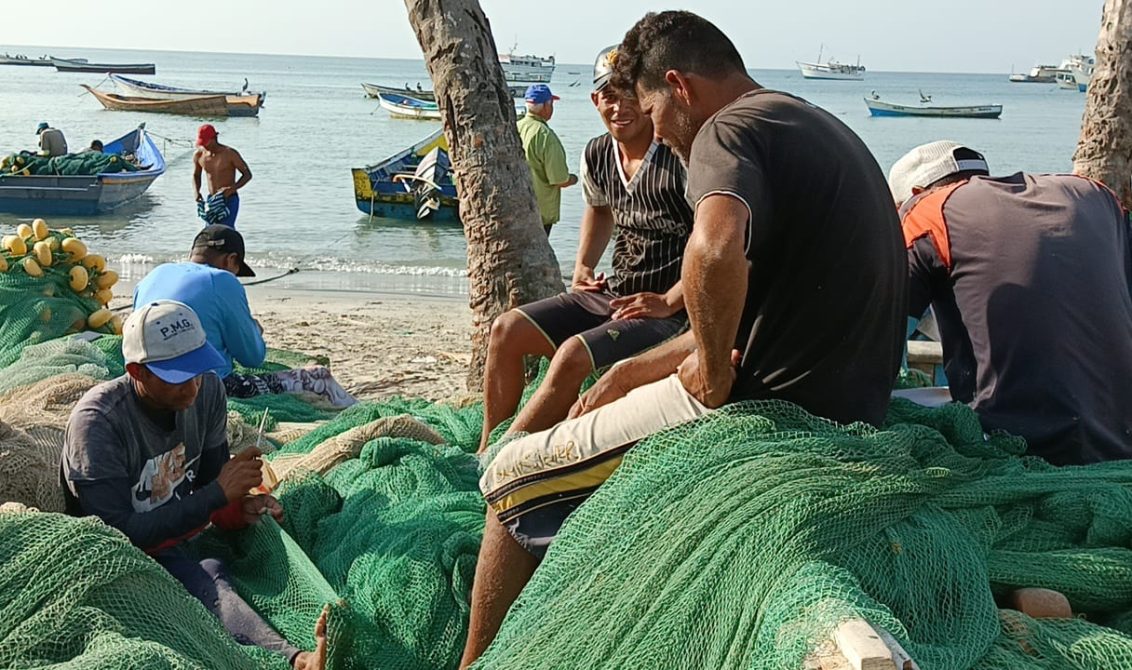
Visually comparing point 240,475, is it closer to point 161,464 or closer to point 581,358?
point 161,464

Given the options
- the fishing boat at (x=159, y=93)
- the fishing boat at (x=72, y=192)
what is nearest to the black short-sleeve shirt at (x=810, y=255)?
the fishing boat at (x=72, y=192)

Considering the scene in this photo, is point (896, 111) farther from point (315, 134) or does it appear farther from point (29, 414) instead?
point (29, 414)

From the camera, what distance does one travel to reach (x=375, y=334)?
1092cm

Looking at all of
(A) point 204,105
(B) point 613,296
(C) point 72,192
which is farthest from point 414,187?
(A) point 204,105

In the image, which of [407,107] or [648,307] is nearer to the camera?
[648,307]

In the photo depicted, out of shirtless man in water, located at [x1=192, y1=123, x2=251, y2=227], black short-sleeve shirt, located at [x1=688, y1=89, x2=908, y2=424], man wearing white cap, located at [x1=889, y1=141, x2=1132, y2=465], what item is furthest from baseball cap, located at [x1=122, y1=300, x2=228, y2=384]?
shirtless man in water, located at [x1=192, y1=123, x2=251, y2=227]

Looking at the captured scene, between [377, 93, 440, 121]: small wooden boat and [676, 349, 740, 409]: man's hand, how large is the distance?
49283 millimetres

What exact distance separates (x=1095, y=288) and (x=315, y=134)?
46.1 metres

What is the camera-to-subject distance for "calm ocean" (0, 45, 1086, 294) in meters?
19.5

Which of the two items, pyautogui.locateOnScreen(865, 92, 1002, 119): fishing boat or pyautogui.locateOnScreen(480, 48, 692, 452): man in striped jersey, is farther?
pyautogui.locateOnScreen(865, 92, 1002, 119): fishing boat

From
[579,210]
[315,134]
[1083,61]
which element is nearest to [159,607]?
[579,210]

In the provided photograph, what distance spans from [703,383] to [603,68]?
233 centimetres

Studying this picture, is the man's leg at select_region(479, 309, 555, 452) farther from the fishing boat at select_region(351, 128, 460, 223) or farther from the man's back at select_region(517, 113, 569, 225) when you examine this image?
the fishing boat at select_region(351, 128, 460, 223)

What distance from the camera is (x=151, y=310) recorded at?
3852 mm
